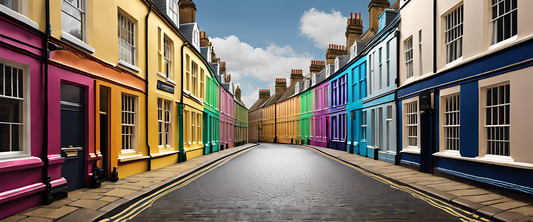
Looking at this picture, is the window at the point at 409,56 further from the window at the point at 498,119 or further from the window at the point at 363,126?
the window at the point at 363,126

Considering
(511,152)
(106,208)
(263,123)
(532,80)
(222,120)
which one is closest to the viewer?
(106,208)

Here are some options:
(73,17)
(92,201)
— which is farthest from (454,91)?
(73,17)

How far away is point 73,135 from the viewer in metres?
7.74

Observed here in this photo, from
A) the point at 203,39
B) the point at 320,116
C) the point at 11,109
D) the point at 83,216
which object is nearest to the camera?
the point at 83,216

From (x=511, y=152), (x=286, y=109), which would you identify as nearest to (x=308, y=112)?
(x=286, y=109)

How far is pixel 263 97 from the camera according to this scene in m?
70.7

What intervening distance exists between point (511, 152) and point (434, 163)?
11.3ft

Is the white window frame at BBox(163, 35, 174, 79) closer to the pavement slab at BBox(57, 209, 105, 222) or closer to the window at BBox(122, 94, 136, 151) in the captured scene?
the window at BBox(122, 94, 136, 151)

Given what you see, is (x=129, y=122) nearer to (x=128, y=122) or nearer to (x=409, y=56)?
(x=128, y=122)

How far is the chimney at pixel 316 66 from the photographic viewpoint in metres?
39.5

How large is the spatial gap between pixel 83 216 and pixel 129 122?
557 centimetres

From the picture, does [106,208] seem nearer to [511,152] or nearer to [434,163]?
[511,152]

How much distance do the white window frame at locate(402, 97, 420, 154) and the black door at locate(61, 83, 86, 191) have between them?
10.9 metres

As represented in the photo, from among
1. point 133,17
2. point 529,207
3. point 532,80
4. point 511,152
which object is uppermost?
point 133,17
